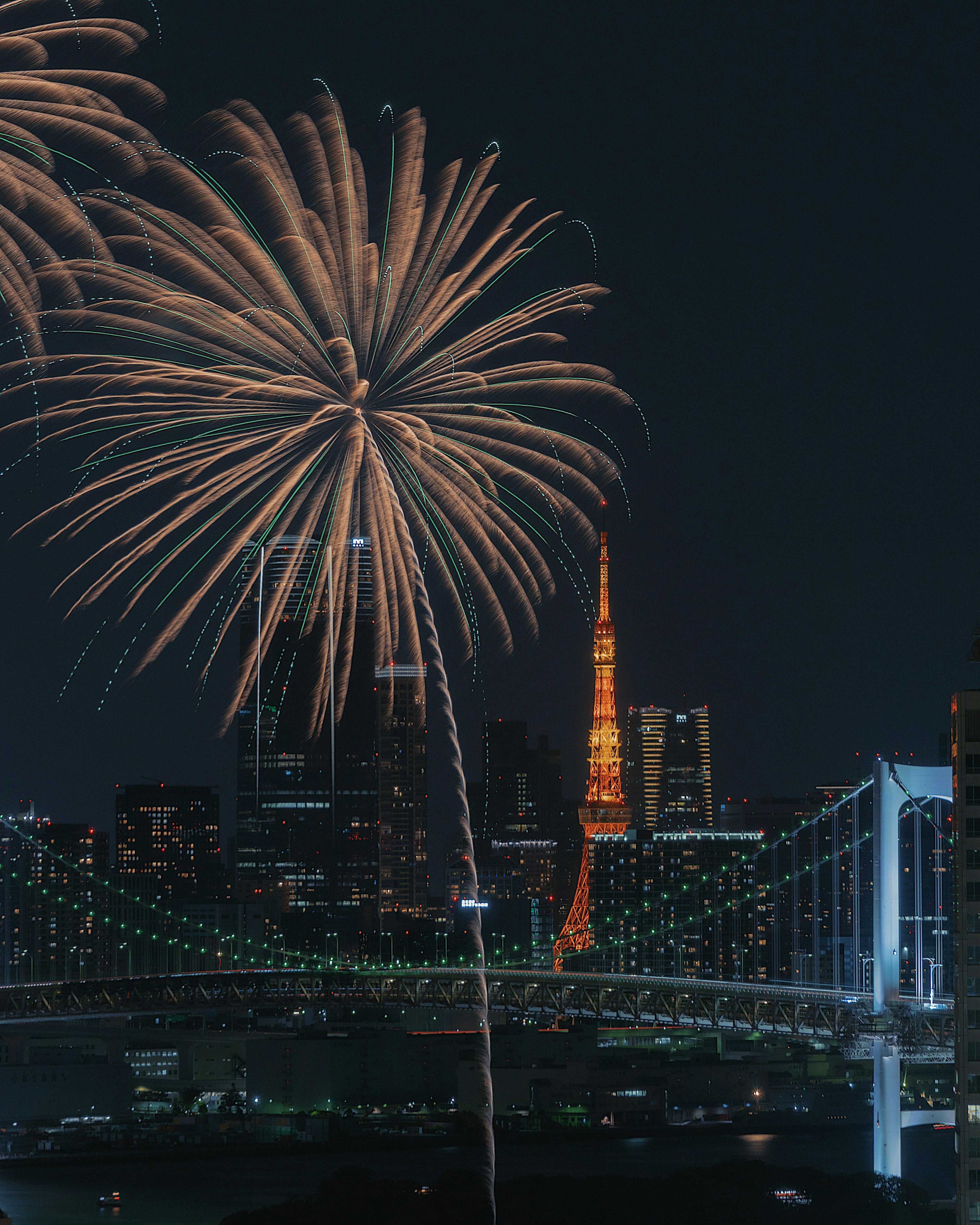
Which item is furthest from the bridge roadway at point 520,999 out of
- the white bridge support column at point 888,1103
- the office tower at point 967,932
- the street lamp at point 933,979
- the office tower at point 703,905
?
the office tower at point 967,932

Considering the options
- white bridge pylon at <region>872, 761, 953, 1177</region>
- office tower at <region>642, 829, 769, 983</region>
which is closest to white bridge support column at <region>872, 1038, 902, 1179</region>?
white bridge pylon at <region>872, 761, 953, 1177</region>

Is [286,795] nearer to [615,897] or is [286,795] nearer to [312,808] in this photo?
[312,808]

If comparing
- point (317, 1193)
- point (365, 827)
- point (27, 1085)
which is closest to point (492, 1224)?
point (317, 1193)

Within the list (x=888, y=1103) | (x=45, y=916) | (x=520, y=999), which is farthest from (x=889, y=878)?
(x=45, y=916)

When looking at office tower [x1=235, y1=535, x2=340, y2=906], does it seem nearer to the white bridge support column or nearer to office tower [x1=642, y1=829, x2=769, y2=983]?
office tower [x1=642, y1=829, x2=769, y2=983]

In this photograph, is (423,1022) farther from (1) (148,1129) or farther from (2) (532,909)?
(2) (532,909)

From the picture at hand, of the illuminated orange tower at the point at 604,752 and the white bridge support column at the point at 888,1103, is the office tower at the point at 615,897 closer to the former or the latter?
the illuminated orange tower at the point at 604,752
